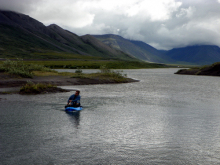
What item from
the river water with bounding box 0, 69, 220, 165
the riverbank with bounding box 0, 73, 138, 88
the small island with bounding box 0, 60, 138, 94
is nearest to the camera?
the river water with bounding box 0, 69, 220, 165

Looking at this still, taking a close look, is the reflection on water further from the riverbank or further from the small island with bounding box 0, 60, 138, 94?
the riverbank

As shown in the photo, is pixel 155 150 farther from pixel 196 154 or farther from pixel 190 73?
pixel 190 73

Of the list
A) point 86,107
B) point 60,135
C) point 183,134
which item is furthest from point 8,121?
point 183,134

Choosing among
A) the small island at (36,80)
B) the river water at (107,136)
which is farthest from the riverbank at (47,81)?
the river water at (107,136)

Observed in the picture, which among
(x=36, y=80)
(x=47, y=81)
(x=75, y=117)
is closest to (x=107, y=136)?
(x=75, y=117)

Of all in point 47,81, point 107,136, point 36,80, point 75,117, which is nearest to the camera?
point 107,136

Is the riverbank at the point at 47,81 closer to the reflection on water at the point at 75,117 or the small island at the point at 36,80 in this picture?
the small island at the point at 36,80

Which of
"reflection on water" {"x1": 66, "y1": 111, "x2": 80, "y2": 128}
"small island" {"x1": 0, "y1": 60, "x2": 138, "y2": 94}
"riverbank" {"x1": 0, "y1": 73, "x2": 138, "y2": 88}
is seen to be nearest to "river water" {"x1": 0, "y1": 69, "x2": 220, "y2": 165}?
"reflection on water" {"x1": 66, "y1": 111, "x2": 80, "y2": 128}

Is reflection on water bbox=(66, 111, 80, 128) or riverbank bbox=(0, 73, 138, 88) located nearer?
reflection on water bbox=(66, 111, 80, 128)

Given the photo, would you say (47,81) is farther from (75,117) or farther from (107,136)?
(107,136)

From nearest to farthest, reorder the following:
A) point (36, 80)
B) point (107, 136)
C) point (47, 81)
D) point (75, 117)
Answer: point (107, 136) → point (75, 117) → point (47, 81) → point (36, 80)

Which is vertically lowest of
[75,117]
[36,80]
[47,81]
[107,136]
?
[107,136]

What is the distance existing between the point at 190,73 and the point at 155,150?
4752 inches

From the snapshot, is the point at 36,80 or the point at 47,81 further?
the point at 36,80
